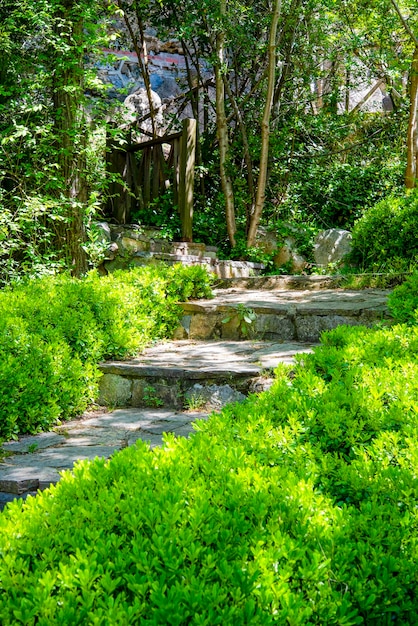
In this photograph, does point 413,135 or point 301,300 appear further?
point 413,135

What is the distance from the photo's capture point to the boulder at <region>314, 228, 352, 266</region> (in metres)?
8.83

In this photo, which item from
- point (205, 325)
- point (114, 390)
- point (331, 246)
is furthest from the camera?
point (331, 246)

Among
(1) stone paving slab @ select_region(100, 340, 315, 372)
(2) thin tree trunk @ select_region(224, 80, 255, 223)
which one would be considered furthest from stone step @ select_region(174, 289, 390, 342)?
(2) thin tree trunk @ select_region(224, 80, 255, 223)

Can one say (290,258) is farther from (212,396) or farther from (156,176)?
(212,396)

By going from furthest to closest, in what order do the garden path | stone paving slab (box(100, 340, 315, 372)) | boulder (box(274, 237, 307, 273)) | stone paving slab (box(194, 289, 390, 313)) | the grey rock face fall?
boulder (box(274, 237, 307, 273))
stone paving slab (box(194, 289, 390, 313))
stone paving slab (box(100, 340, 315, 372))
the grey rock face
the garden path

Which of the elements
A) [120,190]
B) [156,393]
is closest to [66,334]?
[156,393]

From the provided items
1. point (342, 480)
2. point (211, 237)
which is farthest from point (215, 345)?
point (211, 237)

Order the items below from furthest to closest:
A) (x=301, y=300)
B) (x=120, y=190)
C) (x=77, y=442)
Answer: (x=120, y=190), (x=301, y=300), (x=77, y=442)

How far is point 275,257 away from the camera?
359 inches

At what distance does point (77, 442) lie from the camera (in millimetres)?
3338

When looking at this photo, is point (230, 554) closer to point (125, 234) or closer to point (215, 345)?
point (215, 345)

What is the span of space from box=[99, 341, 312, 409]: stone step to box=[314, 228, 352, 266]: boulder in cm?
433

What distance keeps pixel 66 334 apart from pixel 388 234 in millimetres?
4255

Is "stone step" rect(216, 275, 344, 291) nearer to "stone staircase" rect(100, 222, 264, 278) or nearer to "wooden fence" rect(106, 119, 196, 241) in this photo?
"stone staircase" rect(100, 222, 264, 278)
